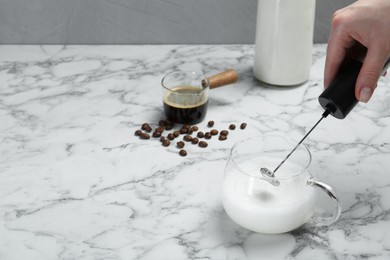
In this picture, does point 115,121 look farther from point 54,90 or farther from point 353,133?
point 353,133

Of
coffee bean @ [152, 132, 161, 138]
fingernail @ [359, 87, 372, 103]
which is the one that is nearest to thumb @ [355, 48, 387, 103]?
fingernail @ [359, 87, 372, 103]

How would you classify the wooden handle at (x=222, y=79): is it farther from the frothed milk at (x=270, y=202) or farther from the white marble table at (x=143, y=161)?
the frothed milk at (x=270, y=202)

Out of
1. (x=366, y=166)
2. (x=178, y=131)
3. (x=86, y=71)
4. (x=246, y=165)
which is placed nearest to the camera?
(x=246, y=165)

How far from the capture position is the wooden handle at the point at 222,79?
4.78 ft

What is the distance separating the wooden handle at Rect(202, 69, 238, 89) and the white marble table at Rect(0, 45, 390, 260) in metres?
0.04

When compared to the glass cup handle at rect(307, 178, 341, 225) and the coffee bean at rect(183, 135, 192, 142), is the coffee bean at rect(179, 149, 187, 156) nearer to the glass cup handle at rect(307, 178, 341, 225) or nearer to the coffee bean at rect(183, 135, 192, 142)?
the coffee bean at rect(183, 135, 192, 142)

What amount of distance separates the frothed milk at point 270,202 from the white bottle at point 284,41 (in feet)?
1.60

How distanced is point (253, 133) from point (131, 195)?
33cm

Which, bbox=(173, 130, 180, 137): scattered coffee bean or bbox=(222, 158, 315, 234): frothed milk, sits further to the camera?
bbox=(173, 130, 180, 137): scattered coffee bean

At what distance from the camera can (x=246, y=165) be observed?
3.59 feet

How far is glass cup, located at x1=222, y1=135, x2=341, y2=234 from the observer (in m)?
1.02

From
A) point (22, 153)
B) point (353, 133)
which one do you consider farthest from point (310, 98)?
point (22, 153)

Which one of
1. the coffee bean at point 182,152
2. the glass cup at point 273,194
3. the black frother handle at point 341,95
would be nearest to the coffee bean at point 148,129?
the coffee bean at point 182,152

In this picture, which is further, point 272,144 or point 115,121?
point 115,121
